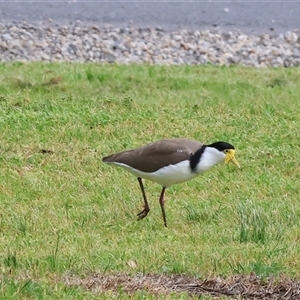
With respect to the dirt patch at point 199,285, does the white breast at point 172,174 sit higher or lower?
higher

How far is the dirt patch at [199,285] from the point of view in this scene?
17.2 feet

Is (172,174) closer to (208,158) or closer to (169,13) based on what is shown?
(208,158)

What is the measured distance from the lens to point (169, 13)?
47.8 feet

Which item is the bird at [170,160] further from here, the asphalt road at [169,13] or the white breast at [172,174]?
the asphalt road at [169,13]

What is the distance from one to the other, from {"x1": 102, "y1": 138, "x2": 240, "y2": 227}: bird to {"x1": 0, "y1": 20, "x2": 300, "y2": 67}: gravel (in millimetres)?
4909

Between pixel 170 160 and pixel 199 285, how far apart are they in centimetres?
172

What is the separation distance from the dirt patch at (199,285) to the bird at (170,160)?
4.83ft

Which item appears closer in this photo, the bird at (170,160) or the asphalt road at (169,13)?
the bird at (170,160)

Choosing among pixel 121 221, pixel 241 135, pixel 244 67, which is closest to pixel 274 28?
pixel 244 67

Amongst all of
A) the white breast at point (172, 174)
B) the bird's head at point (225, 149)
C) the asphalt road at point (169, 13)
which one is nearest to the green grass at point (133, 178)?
the white breast at point (172, 174)

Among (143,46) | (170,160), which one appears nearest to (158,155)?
(170,160)

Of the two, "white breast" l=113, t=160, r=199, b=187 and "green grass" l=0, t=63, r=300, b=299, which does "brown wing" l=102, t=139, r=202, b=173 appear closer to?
"white breast" l=113, t=160, r=199, b=187

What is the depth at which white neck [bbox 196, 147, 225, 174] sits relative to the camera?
696cm

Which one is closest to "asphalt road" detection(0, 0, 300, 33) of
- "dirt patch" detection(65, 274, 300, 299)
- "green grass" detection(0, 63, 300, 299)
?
"green grass" detection(0, 63, 300, 299)
